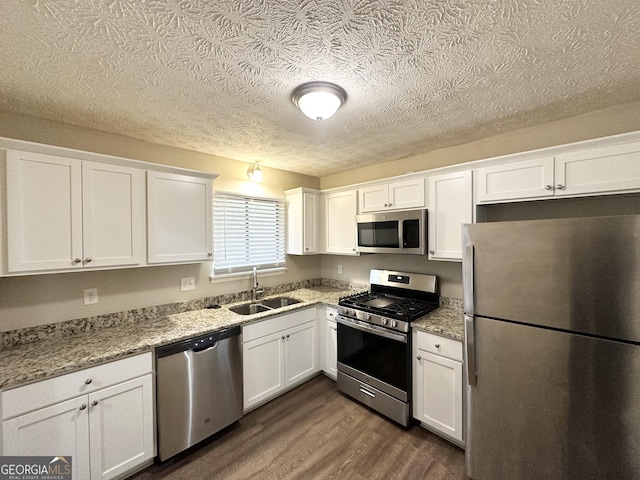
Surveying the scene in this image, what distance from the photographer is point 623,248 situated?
127 cm

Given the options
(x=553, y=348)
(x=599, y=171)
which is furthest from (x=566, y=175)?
(x=553, y=348)

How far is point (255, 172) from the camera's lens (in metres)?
2.96

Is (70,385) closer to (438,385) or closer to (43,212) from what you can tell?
(43,212)

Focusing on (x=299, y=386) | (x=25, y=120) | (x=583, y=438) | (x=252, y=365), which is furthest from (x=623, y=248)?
(x=25, y=120)

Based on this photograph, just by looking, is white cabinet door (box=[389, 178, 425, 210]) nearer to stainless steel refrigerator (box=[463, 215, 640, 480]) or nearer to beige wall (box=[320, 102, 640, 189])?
beige wall (box=[320, 102, 640, 189])

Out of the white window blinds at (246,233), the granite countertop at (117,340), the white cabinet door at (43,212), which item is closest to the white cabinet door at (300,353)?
the granite countertop at (117,340)

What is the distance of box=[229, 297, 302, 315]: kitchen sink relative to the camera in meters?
2.84

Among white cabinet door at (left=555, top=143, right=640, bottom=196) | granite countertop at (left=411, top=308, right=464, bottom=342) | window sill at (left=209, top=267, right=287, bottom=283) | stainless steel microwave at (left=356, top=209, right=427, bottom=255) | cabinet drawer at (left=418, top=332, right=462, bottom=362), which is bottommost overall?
cabinet drawer at (left=418, top=332, right=462, bottom=362)

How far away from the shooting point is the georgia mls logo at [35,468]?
1384 mm

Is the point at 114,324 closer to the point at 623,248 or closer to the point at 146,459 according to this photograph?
the point at 146,459

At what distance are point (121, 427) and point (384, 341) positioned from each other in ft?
6.50

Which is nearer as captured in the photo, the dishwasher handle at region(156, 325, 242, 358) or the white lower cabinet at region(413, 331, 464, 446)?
the dishwasher handle at region(156, 325, 242, 358)

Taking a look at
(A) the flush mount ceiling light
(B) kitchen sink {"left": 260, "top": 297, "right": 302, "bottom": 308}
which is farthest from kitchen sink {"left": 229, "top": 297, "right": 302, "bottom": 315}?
(A) the flush mount ceiling light

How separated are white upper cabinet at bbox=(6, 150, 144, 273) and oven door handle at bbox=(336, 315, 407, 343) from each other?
6.14 feet
